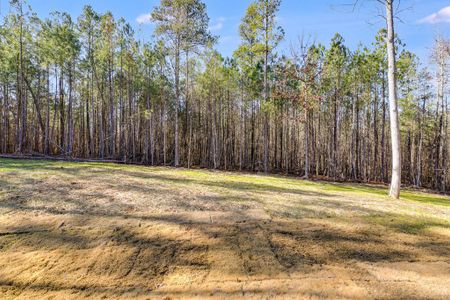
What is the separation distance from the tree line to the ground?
1060cm

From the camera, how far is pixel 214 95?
67.0 feet

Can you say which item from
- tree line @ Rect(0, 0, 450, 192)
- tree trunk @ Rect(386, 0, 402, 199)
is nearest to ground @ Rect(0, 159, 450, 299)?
tree trunk @ Rect(386, 0, 402, 199)

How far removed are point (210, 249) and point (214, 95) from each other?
1833 centimetres

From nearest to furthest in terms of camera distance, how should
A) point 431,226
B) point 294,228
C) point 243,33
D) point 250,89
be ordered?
point 294,228 → point 431,226 → point 243,33 → point 250,89

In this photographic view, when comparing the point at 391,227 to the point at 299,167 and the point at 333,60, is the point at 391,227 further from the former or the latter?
the point at 299,167

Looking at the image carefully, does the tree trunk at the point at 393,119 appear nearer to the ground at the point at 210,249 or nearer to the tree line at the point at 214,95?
the ground at the point at 210,249

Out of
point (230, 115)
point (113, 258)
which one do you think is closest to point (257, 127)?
point (230, 115)

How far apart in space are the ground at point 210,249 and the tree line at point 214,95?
34.8ft

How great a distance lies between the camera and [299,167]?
870 inches

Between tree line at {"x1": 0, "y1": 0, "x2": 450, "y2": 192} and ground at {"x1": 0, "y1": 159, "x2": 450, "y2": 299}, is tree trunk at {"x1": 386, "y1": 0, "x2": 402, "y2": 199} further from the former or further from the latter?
tree line at {"x1": 0, "y1": 0, "x2": 450, "y2": 192}

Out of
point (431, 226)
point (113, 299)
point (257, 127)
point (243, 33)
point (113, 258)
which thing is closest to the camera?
point (113, 299)

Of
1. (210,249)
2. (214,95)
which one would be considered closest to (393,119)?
(210,249)

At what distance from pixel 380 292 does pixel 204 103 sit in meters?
20.7

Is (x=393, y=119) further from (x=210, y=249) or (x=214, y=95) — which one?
(x=214, y=95)
